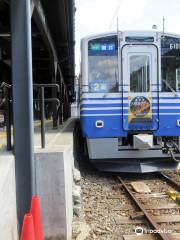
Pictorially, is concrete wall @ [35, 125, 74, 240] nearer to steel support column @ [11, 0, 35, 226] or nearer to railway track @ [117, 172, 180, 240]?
steel support column @ [11, 0, 35, 226]

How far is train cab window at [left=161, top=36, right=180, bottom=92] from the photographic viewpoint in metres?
9.57

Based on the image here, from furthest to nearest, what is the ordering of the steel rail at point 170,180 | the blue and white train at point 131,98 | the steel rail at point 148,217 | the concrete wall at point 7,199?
1. the blue and white train at point 131,98
2. the steel rail at point 170,180
3. the steel rail at point 148,217
4. the concrete wall at point 7,199

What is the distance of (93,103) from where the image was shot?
30.6ft

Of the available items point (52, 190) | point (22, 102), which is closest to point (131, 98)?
point (52, 190)

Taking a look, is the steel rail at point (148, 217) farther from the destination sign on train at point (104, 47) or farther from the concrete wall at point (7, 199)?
the destination sign on train at point (104, 47)

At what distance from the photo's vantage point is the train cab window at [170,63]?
31.4 ft

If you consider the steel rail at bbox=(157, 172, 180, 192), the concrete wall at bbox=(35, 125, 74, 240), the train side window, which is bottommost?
the steel rail at bbox=(157, 172, 180, 192)

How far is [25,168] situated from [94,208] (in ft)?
9.23

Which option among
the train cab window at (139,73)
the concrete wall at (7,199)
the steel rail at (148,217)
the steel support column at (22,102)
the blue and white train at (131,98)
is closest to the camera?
the concrete wall at (7,199)

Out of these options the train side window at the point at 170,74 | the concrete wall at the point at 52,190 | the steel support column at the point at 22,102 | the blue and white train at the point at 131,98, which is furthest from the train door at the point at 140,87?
the steel support column at the point at 22,102

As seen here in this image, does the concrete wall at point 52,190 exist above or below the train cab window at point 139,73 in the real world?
below

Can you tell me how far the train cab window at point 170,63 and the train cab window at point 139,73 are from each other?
1.16ft

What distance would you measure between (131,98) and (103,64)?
96cm

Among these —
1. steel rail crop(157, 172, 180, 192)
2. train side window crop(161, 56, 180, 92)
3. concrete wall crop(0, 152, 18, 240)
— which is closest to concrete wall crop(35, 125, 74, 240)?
concrete wall crop(0, 152, 18, 240)
